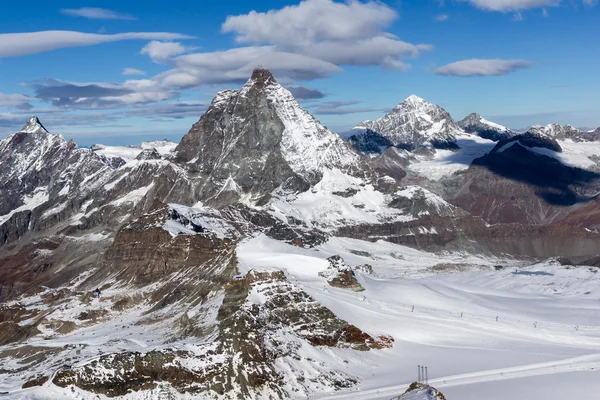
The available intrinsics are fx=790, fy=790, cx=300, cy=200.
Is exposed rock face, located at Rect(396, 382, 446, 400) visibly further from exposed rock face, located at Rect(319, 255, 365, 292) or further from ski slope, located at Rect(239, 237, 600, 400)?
exposed rock face, located at Rect(319, 255, 365, 292)

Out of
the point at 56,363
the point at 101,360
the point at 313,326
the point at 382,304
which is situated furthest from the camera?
the point at 382,304

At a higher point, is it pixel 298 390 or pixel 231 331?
pixel 231 331

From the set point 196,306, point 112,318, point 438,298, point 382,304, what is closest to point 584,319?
point 438,298

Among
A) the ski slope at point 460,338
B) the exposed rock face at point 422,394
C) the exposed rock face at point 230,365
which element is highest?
the exposed rock face at point 422,394

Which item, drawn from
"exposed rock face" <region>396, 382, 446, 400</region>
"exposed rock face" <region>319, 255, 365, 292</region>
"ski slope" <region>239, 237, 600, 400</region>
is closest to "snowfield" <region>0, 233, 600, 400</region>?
"ski slope" <region>239, 237, 600, 400</region>

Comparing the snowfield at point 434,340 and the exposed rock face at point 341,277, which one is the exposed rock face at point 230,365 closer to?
the snowfield at point 434,340

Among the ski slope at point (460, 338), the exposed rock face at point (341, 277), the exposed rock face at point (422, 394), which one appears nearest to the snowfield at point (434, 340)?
the ski slope at point (460, 338)

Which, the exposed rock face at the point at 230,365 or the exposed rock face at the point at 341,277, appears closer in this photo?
the exposed rock face at the point at 230,365

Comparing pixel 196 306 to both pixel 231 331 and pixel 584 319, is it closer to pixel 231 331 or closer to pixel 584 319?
pixel 231 331

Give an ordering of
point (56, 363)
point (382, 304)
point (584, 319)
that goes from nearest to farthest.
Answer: point (56, 363), point (382, 304), point (584, 319)

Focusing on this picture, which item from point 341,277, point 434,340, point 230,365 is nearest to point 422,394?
point 230,365

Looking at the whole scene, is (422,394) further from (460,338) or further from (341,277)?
(341,277)
